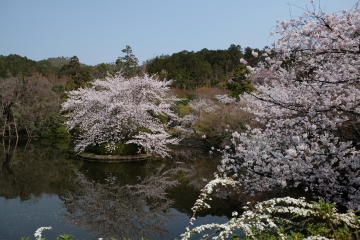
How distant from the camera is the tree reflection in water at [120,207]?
6363mm

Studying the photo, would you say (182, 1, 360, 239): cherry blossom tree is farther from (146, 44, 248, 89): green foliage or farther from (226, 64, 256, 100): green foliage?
(146, 44, 248, 89): green foliage

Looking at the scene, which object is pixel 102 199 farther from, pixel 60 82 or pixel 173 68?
pixel 60 82

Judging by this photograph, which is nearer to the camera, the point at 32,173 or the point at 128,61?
the point at 32,173

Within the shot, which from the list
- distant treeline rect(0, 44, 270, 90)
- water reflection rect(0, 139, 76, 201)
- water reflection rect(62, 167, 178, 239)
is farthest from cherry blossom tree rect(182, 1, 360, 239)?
distant treeline rect(0, 44, 270, 90)

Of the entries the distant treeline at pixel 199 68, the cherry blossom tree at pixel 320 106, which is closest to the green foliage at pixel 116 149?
the cherry blossom tree at pixel 320 106

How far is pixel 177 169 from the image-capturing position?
1316cm

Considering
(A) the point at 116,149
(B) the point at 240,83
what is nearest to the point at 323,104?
(A) the point at 116,149

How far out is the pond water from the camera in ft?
21.0

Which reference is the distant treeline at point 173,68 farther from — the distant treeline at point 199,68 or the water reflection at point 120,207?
the water reflection at point 120,207

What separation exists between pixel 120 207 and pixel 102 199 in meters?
0.90

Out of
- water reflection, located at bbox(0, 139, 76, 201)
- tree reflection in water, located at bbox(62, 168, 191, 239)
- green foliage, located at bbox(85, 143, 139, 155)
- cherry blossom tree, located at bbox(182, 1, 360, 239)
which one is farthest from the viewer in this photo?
green foliage, located at bbox(85, 143, 139, 155)

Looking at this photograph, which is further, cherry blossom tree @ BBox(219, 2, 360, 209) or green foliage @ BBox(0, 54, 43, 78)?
green foliage @ BBox(0, 54, 43, 78)

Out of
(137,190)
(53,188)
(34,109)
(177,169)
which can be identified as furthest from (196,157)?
(34,109)

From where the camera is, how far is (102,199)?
27.2 ft
